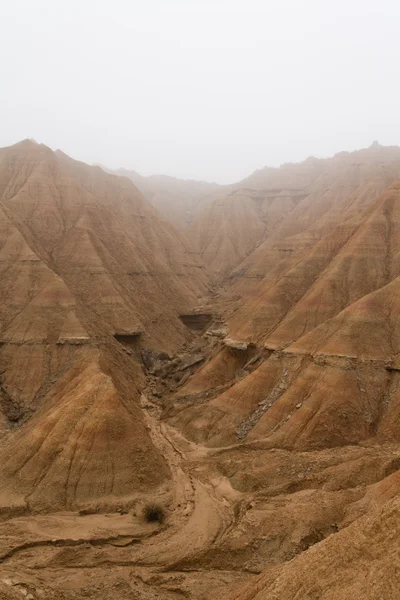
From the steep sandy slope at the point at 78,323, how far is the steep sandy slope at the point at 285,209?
36.0ft

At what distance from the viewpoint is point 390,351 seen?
3819 centimetres

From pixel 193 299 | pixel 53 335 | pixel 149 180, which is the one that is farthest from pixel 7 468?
pixel 149 180

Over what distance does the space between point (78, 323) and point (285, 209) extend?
247 feet

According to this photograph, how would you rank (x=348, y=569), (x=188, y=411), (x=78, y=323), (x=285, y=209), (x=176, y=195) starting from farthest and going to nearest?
(x=176, y=195) → (x=285, y=209) → (x=78, y=323) → (x=188, y=411) → (x=348, y=569)

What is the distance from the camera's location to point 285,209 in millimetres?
110375

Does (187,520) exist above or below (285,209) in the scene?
below

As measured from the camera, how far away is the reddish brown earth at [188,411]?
847 inches

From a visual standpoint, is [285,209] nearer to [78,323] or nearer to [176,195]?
[176,195]

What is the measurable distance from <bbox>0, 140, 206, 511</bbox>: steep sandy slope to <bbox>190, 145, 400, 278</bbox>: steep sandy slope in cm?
1096

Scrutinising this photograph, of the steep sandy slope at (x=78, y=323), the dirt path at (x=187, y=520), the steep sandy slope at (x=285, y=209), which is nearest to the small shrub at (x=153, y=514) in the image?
the dirt path at (x=187, y=520)

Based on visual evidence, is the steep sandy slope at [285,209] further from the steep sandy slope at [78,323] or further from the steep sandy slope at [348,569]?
the steep sandy slope at [348,569]

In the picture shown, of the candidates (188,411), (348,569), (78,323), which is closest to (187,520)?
(188,411)

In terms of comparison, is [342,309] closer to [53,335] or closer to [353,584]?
[53,335]

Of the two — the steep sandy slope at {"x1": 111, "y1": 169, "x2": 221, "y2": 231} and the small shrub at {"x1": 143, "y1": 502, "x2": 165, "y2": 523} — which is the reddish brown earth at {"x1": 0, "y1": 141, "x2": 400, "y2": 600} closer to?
the small shrub at {"x1": 143, "y1": 502, "x2": 165, "y2": 523}
